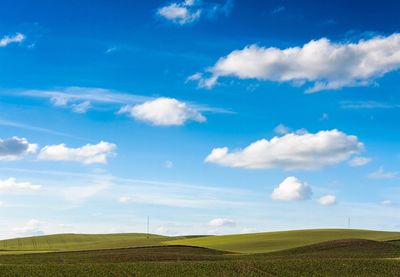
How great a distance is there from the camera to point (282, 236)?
12938cm

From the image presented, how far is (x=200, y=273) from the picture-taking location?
189 feet

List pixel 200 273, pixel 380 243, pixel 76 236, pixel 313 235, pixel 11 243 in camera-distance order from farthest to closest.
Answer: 1. pixel 76 236
2. pixel 11 243
3. pixel 313 235
4. pixel 380 243
5. pixel 200 273

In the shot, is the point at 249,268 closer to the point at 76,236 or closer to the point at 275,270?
the point at 275,270

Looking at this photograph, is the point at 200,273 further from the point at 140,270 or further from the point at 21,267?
the point at 21,267

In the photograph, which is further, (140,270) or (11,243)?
(11,243)

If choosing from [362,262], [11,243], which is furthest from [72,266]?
[11,243]

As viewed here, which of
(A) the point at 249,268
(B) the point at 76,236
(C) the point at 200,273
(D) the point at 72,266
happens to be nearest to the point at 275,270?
(A) the point at 249,268

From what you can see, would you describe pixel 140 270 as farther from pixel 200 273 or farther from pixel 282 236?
pixel 282 236

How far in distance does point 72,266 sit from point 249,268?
1867 cm

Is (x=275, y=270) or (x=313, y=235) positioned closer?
(x=275, y=270)

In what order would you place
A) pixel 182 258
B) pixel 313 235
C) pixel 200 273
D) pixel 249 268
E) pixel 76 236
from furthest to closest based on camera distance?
pixel 76 236 < pixel 313 235 < pixel 182 258 < pixel 249 268 < pixel 200 273

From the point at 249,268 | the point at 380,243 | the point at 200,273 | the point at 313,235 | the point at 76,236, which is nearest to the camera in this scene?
the point at 200,273

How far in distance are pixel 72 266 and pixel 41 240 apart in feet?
379

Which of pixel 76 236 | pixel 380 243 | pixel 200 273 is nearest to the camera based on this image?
pixel 200 273
